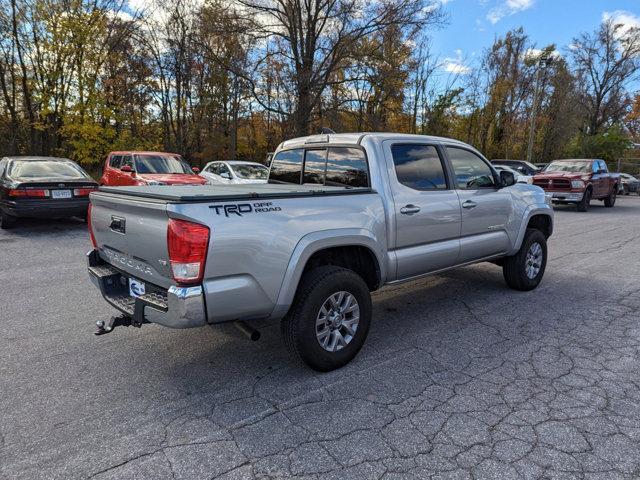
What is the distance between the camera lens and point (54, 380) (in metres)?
3.25

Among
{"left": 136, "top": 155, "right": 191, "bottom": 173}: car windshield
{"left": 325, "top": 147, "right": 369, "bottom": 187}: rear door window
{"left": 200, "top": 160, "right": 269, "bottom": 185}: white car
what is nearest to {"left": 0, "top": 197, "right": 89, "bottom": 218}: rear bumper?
{"left": 136, "top": 155, "right": 191, "bottom": 173}: car windshield

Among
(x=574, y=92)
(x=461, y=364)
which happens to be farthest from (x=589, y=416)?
(x=574, y=92)

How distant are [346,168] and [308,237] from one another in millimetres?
1230

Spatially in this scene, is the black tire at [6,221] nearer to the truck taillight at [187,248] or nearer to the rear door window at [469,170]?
the truck taillight at [187,248]

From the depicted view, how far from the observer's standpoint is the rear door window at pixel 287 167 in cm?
479

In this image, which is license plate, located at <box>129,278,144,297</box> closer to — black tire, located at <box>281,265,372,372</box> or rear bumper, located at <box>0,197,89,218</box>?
black tire, located at <box>281,265,372,372</box>

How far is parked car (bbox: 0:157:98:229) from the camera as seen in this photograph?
8703 mm

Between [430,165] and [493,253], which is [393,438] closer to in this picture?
[430,165]

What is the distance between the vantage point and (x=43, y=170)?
959cm

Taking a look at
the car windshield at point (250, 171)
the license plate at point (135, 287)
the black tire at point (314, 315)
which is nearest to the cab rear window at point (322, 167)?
the black tire at point (314, 315)

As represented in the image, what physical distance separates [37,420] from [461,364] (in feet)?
10.2

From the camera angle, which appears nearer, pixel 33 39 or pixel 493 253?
pixel 493 253

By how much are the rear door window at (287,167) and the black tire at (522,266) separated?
2.95 m

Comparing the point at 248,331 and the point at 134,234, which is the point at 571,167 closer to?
the point at 248,331
